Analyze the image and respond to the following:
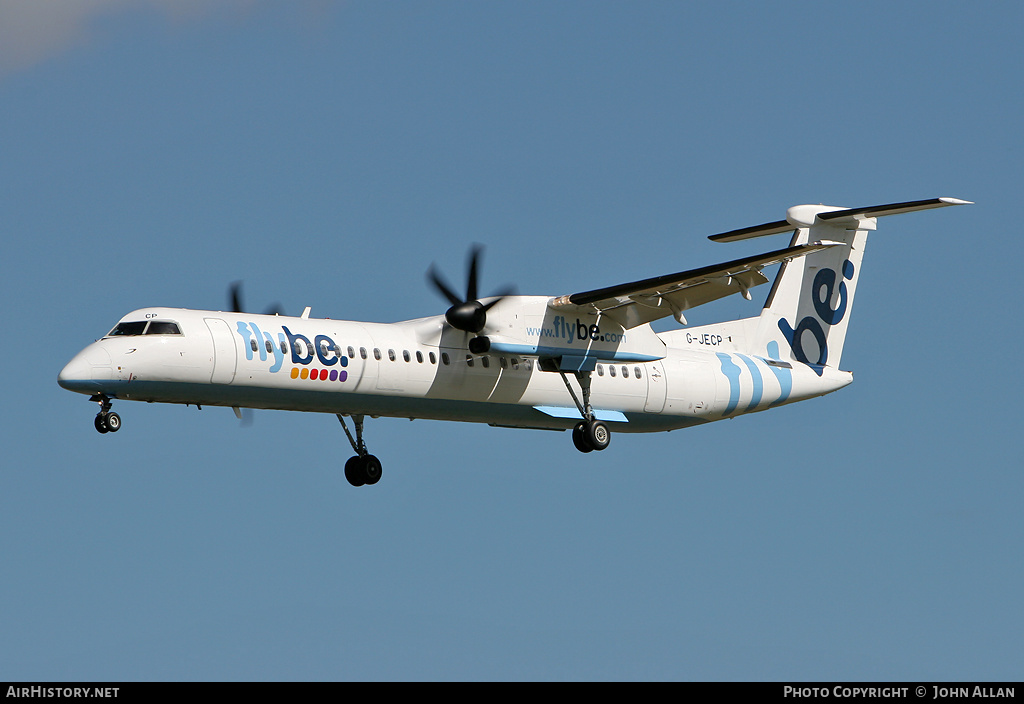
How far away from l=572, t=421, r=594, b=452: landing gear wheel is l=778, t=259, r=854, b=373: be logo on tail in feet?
19.9

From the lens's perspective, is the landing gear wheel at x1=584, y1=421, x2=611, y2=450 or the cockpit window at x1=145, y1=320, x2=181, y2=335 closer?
the cockpit window at x1=145, y1=320, x2=181, y2=335

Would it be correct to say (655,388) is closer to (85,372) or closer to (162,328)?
(162,328)

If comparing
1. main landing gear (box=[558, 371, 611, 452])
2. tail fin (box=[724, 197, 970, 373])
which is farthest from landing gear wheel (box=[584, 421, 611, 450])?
tail fin (box=[724, 197, 970, 373])

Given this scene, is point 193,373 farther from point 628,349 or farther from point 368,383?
point 628,349

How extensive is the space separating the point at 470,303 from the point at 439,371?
1242 mm

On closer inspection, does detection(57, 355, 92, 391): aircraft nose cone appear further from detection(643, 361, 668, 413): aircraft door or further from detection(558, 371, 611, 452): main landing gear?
detection(643, 361, 668, 413): aircraft door

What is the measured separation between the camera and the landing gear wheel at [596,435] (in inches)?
921

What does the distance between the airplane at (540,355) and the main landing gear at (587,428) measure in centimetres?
3

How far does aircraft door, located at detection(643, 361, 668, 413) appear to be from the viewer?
24.7 meters

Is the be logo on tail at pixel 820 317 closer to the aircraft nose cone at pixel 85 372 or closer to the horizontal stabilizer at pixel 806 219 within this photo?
the horizontal stabilizer at pixel 806 219

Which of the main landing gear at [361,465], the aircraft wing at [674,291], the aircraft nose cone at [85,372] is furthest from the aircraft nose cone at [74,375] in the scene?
the aircraft wing at [674,291]

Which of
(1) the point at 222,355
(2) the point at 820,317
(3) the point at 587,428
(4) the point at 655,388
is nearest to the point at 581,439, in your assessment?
(3) the point at 587,428

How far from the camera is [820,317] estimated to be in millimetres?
27766
